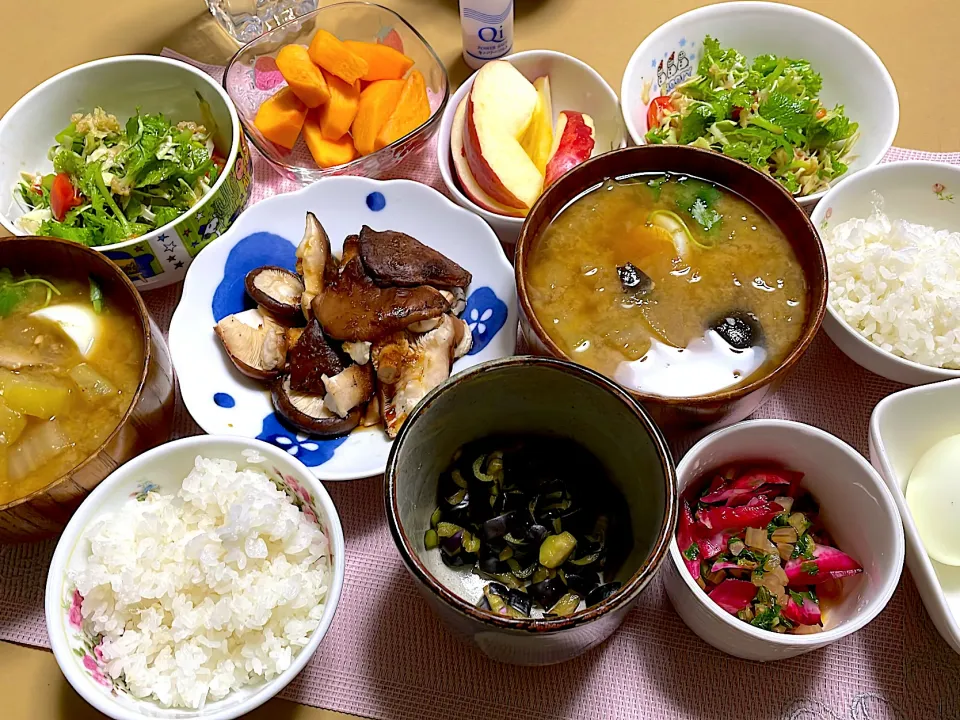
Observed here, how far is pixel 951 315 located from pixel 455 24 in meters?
1.39

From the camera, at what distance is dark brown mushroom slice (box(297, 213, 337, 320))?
1.47 metres

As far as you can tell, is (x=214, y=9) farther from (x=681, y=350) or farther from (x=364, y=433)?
(x=681, y=350)

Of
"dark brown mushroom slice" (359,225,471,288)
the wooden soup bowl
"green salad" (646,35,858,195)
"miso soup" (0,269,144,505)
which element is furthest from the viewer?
"green salad" (646,35,858,195)

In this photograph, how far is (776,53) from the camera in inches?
72.1

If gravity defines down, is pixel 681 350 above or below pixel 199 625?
above

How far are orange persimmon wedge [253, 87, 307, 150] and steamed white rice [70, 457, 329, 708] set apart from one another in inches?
33.0

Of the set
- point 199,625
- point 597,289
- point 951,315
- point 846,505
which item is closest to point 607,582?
point 846,505

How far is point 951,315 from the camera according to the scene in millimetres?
1393

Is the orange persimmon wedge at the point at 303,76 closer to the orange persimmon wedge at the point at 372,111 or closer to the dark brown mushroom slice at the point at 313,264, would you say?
the orange persimmon wedge at the point at 372,111

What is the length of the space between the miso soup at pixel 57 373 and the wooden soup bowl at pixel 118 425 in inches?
1.3

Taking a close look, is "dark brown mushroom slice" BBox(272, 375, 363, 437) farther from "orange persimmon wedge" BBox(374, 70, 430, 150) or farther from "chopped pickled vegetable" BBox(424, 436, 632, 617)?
"orange persimmon wedge" BBox(374, 70, 430, 150)

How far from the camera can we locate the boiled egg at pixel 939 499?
4.03ft

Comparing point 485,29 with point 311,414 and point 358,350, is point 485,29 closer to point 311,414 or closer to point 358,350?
point 358,350

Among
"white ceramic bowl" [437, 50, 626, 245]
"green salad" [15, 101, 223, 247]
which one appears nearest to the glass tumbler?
"green salad" [15, 101, 223, 247]
